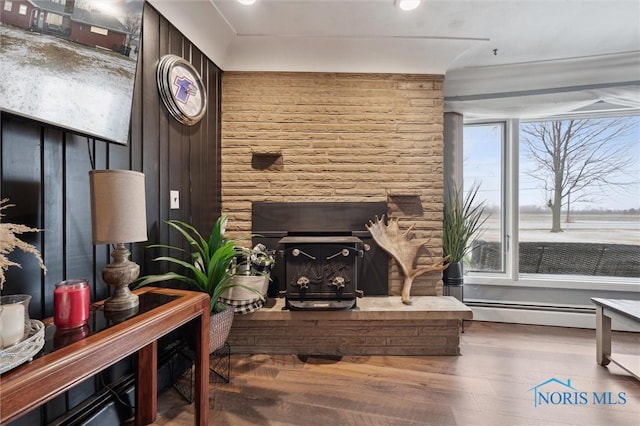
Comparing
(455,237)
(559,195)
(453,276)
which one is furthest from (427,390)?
(559,195)

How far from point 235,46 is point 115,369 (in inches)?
91.6

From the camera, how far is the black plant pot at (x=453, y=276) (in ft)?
8.55

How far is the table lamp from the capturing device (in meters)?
1.05

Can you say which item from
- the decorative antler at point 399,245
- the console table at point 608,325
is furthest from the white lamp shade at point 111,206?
the console table at point 608,325

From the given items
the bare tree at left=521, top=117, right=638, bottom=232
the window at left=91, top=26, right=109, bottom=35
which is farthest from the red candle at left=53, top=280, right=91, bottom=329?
the bare tree at left=521, top=117, right=638, bottom=232

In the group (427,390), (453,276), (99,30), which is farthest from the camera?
(453,276)

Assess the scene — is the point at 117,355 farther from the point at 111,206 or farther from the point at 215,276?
the point at 215,276

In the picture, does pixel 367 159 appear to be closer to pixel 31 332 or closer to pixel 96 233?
pixel 96 233

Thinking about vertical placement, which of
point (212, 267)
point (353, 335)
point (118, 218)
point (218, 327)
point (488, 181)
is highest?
point (488, 181)

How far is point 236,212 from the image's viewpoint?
2.41 m

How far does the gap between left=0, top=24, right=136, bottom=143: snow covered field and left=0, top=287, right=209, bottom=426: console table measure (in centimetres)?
76

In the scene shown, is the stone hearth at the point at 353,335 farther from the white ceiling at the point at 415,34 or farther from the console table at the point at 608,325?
the white ceiling at the point at 415,34

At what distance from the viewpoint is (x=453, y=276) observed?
2611mm

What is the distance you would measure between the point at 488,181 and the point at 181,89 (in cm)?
301
